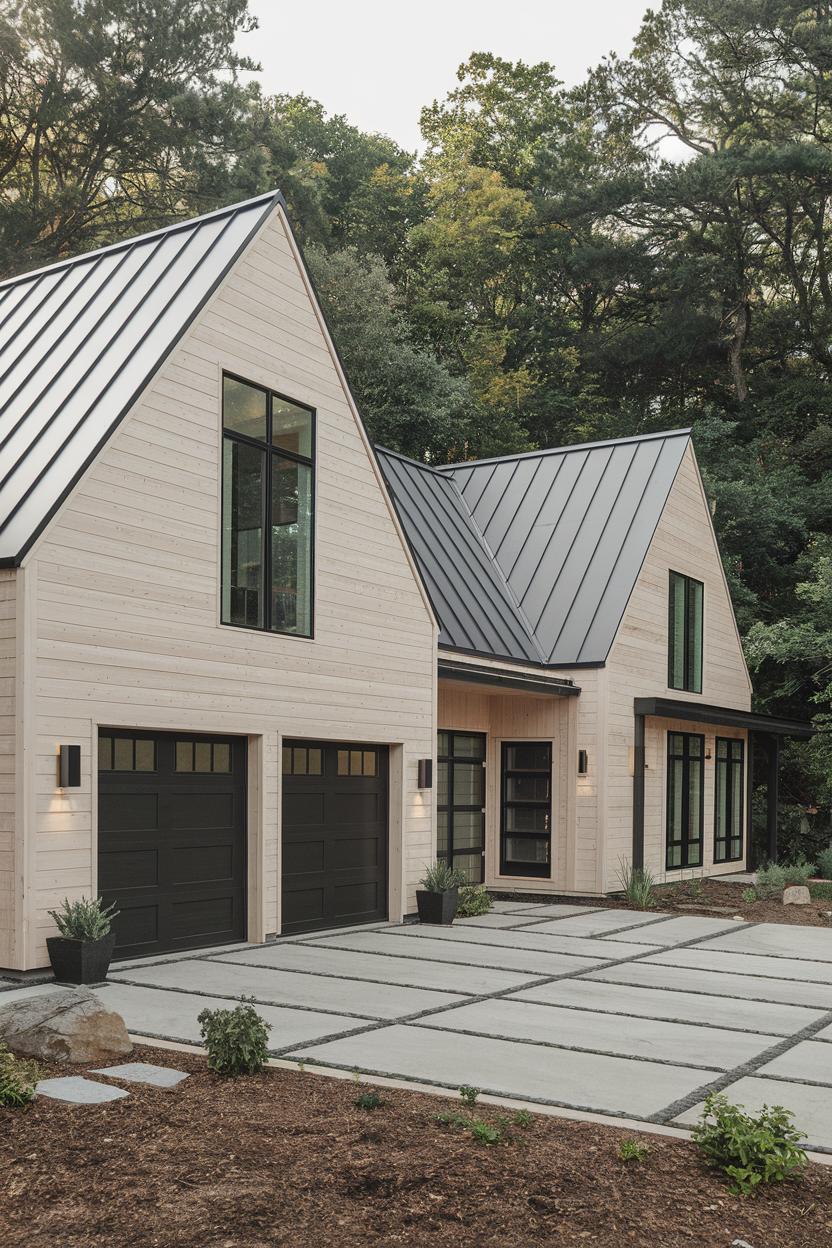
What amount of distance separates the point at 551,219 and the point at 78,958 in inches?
1176

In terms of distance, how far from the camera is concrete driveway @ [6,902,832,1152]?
6.37m

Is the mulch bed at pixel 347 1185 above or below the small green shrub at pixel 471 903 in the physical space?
above

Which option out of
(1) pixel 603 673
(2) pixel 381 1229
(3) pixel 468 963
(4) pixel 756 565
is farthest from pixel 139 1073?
(4) pixel 756 565

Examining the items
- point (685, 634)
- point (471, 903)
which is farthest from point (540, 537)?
point (471, 903)

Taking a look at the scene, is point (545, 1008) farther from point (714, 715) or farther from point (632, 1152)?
point (714, 715)

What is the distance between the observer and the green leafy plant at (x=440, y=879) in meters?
13.4

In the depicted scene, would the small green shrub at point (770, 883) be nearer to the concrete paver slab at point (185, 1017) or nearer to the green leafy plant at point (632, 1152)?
the concrete paver slab at point (185, 1017)

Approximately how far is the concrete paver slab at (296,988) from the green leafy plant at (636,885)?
740 cm

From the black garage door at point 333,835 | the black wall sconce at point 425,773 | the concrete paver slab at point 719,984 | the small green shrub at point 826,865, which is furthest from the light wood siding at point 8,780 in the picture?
the small green shrub at point 826,865

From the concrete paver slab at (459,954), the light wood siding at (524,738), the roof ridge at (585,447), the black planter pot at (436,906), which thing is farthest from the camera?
the roof ridge at (585,447)

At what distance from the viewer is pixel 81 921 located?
880cm

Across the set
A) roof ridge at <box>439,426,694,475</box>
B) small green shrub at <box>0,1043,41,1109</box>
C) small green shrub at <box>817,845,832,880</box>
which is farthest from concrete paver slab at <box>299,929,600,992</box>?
small green shrub at <box>817,845,832,880</box>

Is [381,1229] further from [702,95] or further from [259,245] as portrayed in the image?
[702,95]

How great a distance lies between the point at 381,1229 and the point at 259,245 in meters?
9.63
